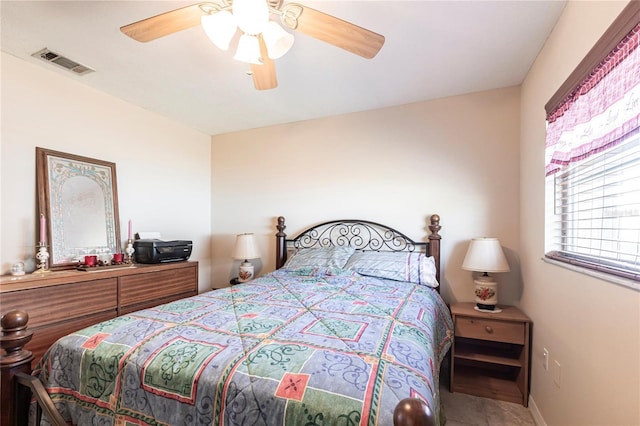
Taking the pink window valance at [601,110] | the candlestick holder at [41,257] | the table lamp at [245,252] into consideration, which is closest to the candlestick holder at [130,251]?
the candlestick holder at [41,257]

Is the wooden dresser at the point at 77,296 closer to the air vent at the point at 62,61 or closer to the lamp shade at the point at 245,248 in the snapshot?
the lamp shade at the point at 245,248

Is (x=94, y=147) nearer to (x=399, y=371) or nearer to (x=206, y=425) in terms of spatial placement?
(x=206, y=425)

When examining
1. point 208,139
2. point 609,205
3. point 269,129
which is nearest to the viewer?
point 609,205

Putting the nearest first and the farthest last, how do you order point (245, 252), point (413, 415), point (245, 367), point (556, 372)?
point (413, 415)
point (245, 367)
point (556, 372)
point (245, 252)

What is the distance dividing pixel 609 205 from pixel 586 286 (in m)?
0.38

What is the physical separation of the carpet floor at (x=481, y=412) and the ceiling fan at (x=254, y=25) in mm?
2370

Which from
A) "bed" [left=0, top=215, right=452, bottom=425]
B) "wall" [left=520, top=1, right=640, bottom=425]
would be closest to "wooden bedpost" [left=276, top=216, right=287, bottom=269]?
"bed" [left=0, top=215, right=452, bottom=425]

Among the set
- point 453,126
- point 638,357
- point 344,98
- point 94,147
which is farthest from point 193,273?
Answer: point 638,357

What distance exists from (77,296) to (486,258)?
3129mm

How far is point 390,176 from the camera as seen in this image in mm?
3041

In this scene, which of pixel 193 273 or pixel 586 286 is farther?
pixel 193 273

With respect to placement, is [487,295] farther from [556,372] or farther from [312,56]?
[312,56]

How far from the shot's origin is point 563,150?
5.52ft

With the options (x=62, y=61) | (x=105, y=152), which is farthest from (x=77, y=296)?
(x=62, y=61)
